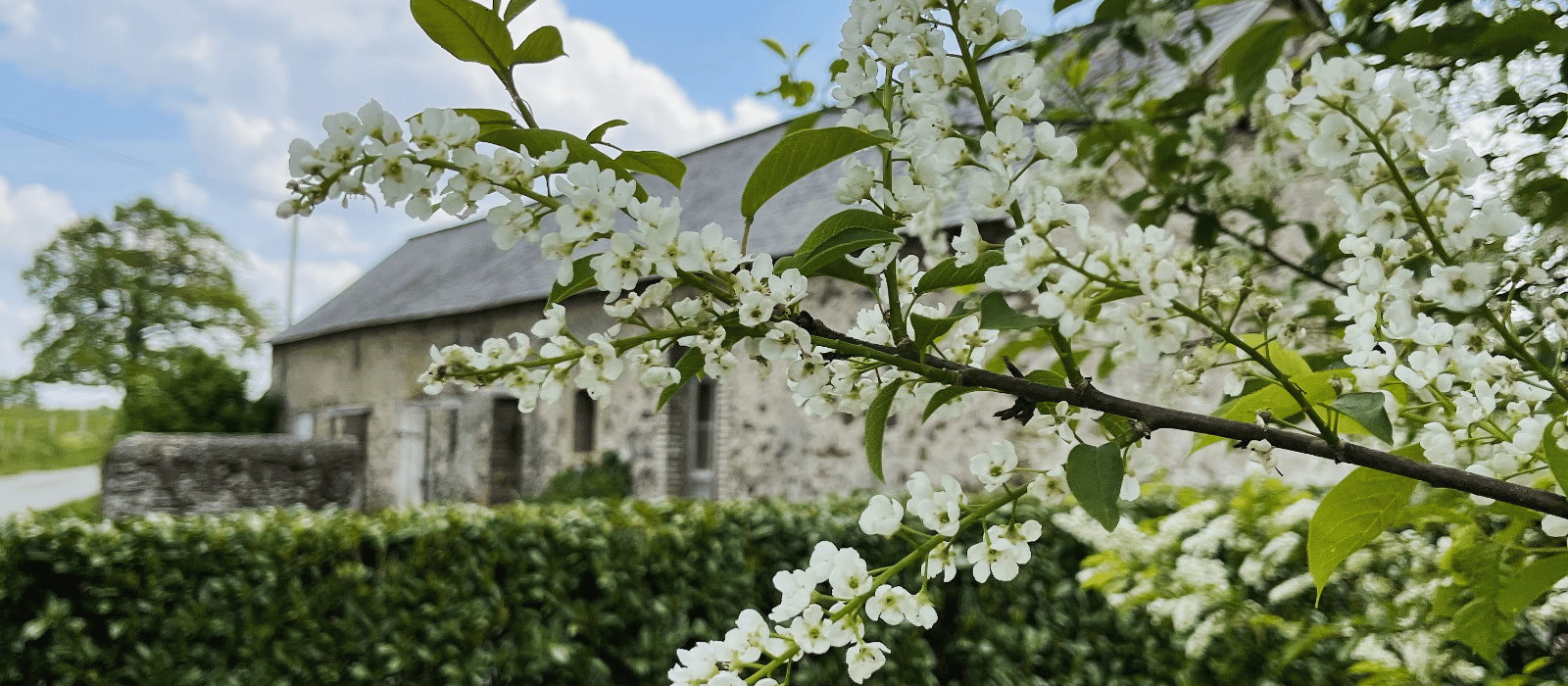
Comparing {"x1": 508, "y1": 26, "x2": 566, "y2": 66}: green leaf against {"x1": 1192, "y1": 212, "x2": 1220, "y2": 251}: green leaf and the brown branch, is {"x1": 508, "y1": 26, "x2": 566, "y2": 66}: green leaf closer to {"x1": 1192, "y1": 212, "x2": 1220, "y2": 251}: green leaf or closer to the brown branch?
the brown branch

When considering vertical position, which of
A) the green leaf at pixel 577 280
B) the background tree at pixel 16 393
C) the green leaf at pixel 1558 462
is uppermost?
the background tree at pixel 16 393

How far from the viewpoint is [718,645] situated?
74cm

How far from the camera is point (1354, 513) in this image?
778 mm

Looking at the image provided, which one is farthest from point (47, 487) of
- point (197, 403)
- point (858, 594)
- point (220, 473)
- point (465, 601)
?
point (858, 594)

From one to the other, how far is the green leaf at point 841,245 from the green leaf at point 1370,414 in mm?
364

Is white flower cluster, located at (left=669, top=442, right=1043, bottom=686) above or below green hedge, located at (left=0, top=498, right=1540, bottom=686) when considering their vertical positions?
above

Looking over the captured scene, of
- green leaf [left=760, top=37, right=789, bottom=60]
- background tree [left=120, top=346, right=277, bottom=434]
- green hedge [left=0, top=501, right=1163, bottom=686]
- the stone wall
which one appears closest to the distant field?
background tree [left=120, top=346, right=277, bottom=434]

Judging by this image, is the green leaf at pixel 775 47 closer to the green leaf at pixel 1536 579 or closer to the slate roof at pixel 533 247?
the green leaf at pixel 1536 579

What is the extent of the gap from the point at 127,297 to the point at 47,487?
32.2ft

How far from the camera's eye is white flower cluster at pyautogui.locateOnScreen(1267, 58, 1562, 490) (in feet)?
2.15

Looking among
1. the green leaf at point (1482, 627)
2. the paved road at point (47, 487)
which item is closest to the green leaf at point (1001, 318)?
the green leaf at point (1482, 627)

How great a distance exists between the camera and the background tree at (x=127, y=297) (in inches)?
1123

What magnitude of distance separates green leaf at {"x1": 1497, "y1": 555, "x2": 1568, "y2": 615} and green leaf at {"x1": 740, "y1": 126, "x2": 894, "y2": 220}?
2.26 ft

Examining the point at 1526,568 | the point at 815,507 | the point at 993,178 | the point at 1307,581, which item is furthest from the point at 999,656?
the point at 993,178
